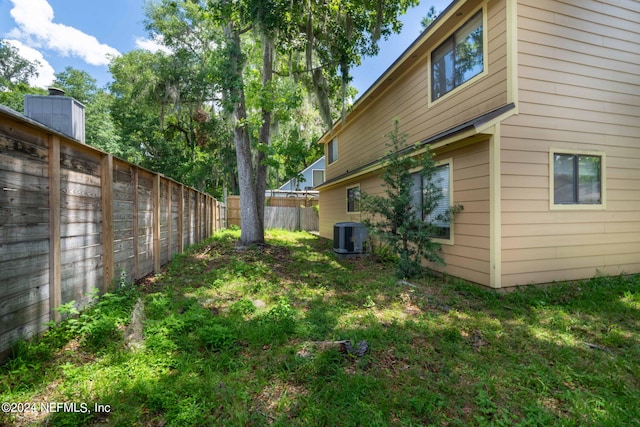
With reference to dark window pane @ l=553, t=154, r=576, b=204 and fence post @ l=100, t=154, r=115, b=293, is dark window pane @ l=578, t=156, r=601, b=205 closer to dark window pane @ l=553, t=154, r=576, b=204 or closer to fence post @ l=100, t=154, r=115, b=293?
dark window pane @ l=553, t=154, r=576, b=204

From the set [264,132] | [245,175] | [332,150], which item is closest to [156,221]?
[245,175]

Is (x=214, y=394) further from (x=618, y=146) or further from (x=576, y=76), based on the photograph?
(x=618, y=146)

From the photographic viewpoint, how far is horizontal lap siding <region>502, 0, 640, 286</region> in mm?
4336

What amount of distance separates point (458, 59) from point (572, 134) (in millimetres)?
2276

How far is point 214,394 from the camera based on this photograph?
2021mm

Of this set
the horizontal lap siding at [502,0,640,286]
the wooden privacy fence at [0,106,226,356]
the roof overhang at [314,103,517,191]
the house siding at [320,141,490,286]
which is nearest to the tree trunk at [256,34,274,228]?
the wooden privacy fence at [0,106,226,356]

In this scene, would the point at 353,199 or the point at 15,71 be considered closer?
the point at 353,199

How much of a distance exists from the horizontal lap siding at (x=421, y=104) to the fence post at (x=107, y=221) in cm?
516

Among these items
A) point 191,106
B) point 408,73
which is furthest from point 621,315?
point 191,106

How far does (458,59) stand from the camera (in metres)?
5.29

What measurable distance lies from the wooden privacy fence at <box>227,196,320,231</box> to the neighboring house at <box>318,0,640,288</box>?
11578 millimetres

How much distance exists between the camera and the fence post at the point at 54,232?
2553mm

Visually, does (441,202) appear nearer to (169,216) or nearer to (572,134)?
(572,134)

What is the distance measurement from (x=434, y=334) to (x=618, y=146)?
4936 millimetres
